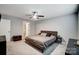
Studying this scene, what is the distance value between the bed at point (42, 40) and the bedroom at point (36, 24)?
0.07ft

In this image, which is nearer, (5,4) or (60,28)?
(5,4)

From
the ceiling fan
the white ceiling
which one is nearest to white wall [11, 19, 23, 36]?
the white ceiling

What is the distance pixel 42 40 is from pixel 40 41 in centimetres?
5

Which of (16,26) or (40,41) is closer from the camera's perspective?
(40,41)

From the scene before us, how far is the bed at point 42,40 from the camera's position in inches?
79.3

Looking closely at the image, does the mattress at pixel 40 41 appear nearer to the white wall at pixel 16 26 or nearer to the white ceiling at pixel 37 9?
the white wall at pixel 16 26

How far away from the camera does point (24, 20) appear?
85.0 inches

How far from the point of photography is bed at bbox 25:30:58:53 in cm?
201

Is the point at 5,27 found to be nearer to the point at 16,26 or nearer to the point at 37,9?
the point at 16,26

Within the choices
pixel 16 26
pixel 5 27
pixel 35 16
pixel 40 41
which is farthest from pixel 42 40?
pixel 5 27

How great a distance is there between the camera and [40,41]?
2.04 meters
